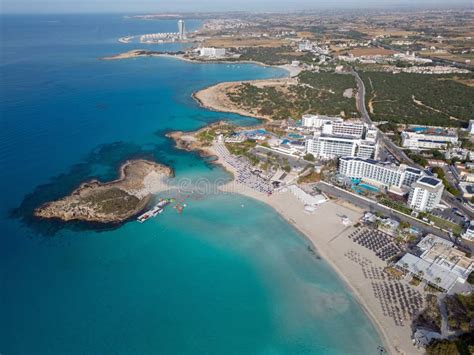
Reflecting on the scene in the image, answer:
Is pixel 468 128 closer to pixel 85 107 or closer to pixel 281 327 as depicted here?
pixel 281 327

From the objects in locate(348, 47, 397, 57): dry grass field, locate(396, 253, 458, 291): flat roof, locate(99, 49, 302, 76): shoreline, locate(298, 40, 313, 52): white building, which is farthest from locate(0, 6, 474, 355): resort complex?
locate(298, 40, 313, 52): white building

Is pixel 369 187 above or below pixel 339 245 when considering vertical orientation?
above

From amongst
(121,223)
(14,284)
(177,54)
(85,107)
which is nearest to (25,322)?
(14,284)

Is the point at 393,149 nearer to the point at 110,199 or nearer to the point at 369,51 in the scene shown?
the point at 110,199

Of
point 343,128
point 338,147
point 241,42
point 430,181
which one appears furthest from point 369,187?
point 241,42

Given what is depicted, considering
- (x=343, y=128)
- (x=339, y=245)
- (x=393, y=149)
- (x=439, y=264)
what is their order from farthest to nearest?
(x=343, y=128) → (x=393, y=149) → (x=339, y=245) → (x=439, y=264)

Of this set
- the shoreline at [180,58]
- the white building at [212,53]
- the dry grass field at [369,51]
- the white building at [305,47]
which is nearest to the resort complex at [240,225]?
the shoreline at [180,58]

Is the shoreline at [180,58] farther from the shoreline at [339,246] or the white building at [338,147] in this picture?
the shoreline at [339,246]
